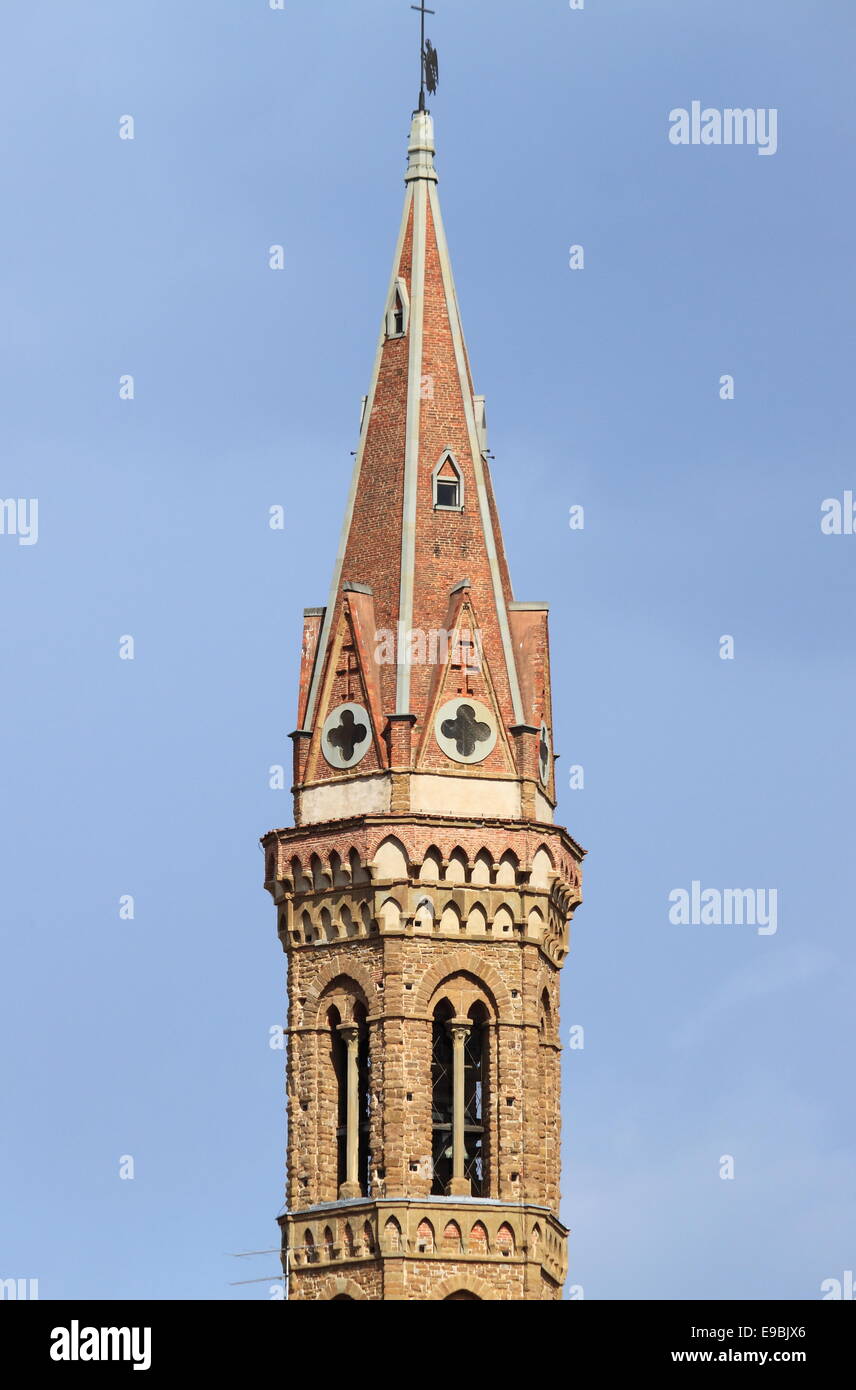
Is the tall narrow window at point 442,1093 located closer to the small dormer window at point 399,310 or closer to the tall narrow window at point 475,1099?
the tall narrow window at point 475,1099

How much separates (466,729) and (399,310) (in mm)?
10071

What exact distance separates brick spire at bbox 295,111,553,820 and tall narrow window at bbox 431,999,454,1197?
4.54 m

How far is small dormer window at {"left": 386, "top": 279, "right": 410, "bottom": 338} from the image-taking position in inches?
4016

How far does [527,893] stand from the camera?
97500mm

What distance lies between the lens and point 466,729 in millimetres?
97938

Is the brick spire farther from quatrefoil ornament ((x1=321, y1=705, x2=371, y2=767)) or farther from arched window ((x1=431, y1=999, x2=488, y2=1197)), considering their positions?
arched window ((x1=431, y1=999, x2=488, y2=1197))

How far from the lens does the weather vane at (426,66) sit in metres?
103

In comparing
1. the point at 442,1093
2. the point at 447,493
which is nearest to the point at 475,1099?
the point at 442,1093

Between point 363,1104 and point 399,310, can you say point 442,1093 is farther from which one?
point 399,310
